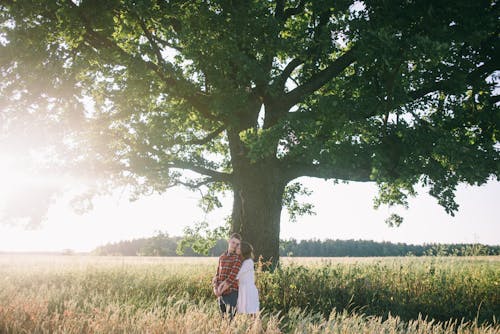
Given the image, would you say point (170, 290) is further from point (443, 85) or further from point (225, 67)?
point (443, 85)

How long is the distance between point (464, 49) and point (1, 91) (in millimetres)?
13977

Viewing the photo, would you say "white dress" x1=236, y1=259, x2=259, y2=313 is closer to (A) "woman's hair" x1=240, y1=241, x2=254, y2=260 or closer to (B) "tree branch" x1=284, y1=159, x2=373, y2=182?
(A) "woman's hair" x1=240, y1=241, x2=254, y2=260

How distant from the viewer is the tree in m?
9.12

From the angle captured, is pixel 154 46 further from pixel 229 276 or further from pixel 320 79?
pixel 229 276

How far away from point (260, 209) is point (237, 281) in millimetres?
5168

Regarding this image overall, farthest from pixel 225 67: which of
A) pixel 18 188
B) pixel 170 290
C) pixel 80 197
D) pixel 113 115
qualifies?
pixel 18 188

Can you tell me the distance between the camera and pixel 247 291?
700cm

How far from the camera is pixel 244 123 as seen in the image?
43.1 ft

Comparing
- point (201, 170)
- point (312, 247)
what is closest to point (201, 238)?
point (201, 170)

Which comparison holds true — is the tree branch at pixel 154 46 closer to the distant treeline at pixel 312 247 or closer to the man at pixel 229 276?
the man at pixel 229 276

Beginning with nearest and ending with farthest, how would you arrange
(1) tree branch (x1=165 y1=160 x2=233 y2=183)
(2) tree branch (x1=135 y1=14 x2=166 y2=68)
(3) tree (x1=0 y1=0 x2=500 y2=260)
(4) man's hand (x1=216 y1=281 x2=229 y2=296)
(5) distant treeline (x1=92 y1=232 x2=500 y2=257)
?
1. (4) man's hand (x1=216 y1=281 x2=229 y2=296)
2. (3) tree (x1=0 y1=0 x2=500 y2=260)
3. (2) tree branch (x1=135 y1=14 x2=166 y2=68)
4. (1) tree branch (x1=165 y1=160 x2=233 y2=183)
5. (5) distant treeline (x1=92 y1=232 x2=500 y2=257)

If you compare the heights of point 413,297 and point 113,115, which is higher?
point 113,115

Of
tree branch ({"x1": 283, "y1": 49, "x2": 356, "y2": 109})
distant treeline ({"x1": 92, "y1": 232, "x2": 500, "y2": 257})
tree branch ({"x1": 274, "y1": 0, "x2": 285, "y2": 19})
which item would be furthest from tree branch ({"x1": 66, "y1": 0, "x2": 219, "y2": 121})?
distant treeline ({"x1": 92, "y1": 232, "x2": 500, "y2": 257})

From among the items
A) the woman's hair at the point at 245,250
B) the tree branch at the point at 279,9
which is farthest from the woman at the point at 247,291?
the tree branch at the point at 279,9
